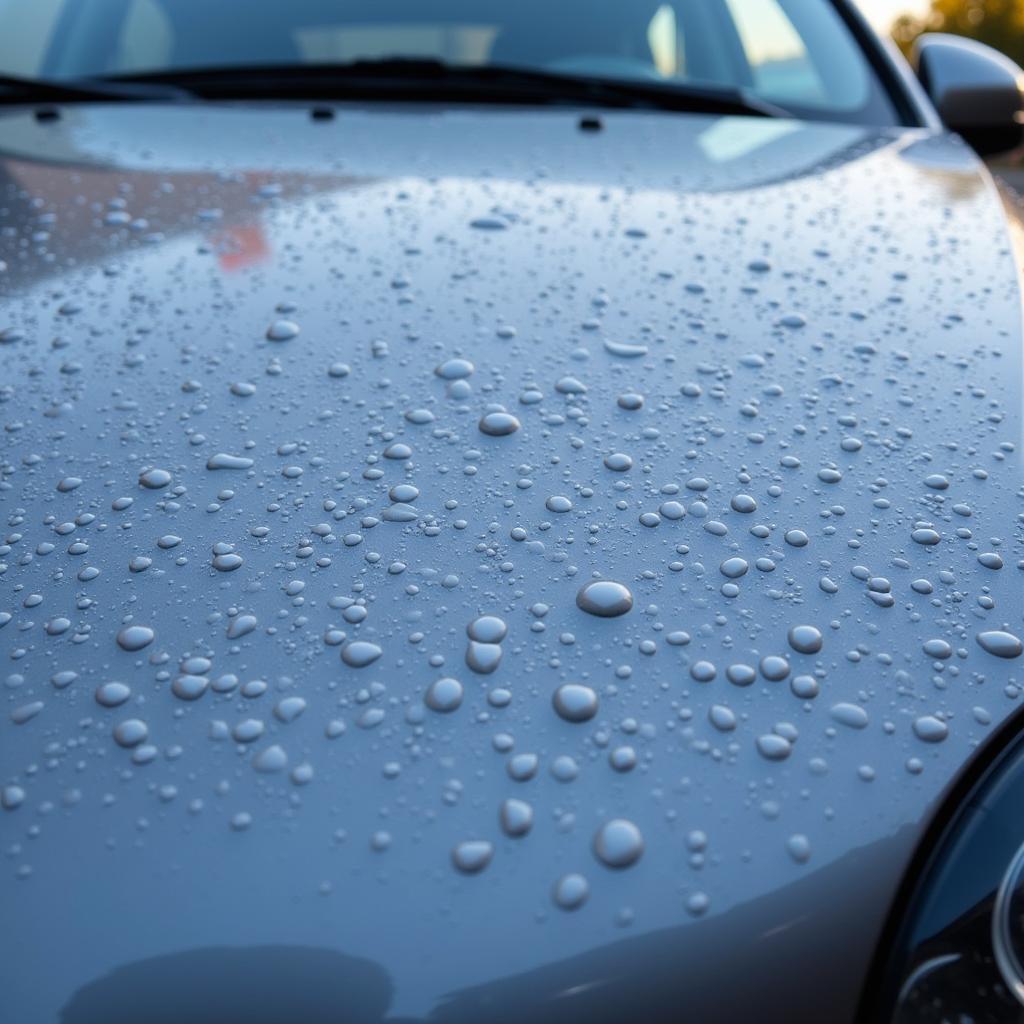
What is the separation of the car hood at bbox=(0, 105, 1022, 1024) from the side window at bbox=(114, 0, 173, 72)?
75 centimetres

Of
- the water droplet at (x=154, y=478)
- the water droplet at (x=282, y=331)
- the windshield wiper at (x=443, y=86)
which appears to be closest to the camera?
the water droplet at (x=154, y=478)

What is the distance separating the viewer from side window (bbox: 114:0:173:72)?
1775 millimetres

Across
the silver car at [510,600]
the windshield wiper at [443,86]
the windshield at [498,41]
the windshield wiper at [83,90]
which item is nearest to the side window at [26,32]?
the windshield at [498,41]

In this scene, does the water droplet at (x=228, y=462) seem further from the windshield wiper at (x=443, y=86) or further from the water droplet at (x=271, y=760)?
the windshield wiper at (x=443, y=86)

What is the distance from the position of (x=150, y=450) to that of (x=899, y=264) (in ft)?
2.61

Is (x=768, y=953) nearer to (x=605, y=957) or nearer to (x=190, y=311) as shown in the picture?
(x=605, y=957)

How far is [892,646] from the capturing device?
666 millimetres

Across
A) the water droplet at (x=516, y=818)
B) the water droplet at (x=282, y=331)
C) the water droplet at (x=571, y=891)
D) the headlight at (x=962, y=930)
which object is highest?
the water droplet at (x=282, y=331)

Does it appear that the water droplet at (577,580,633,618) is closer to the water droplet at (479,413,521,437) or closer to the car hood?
the car hood

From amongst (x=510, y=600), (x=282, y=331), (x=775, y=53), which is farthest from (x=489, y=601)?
(x=775, y=53)

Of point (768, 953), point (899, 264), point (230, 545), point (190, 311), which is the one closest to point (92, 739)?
point (230, 545)

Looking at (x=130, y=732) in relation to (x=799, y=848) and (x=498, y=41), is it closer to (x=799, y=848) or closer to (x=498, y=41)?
(x=799, y=848)

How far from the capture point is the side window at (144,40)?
5.82ft

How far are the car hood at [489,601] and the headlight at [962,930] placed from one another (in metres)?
0.02
